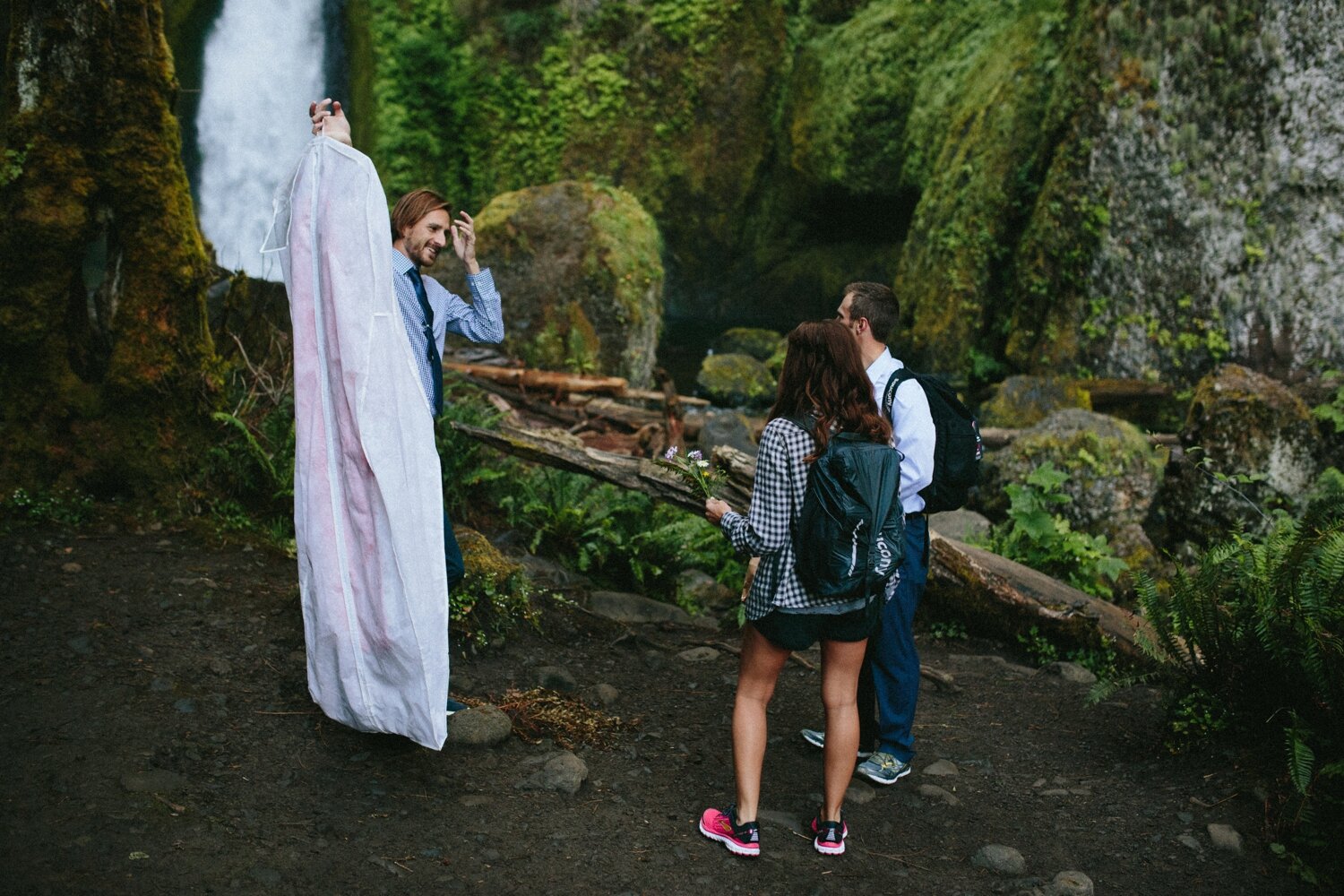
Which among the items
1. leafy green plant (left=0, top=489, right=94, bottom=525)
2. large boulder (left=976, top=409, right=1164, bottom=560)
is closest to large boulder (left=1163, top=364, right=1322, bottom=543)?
large boulder (left=976, top=409, right=1164, bottom=560)

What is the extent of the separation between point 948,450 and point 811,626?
120 cm

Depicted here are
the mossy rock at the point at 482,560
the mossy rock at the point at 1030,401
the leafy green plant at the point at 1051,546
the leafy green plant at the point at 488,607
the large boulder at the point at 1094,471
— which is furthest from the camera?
the mossy rock at the point at 1030,401

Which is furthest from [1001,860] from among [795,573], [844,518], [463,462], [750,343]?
[750,343]

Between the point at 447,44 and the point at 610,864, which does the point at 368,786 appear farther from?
the point at 447,44

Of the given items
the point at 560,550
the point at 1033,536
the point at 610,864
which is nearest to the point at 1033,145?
the point at 1033,536

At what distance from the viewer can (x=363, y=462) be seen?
12.3 feet

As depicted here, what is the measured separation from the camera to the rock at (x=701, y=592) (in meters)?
6.82

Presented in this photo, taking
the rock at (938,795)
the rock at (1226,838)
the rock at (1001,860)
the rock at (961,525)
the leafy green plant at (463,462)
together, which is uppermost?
the leafy green plant at (463,462)

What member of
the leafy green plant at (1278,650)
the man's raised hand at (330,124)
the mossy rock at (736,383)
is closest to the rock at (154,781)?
the man's raised hand at (330,124)

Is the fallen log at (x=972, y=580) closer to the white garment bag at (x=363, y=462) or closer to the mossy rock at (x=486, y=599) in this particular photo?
the mossy rock at (x=486, y=599)

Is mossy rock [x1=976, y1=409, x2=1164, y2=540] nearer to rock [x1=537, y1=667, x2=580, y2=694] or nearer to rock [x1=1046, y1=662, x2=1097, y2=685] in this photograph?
rock [x1=1046, y1=662, x2=1097, y2=685]

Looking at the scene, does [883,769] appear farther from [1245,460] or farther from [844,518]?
[1245,460]

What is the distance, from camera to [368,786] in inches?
153

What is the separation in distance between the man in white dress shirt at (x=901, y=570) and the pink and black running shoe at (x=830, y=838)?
0.66m
